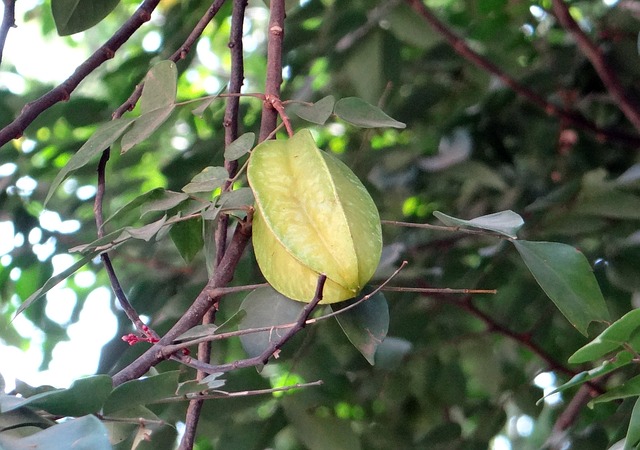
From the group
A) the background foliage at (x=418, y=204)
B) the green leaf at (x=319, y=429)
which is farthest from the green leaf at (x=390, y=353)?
the green leaf at (x=319, y=429)

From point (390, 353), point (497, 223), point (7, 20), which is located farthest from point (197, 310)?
point (390, 353)

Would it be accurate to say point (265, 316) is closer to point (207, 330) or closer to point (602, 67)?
point (207, 330)

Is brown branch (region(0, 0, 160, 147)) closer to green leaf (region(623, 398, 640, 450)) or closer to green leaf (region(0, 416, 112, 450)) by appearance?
green leaf (region(0, 416, 112, 450))

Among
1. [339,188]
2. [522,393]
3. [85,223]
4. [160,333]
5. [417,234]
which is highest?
[339,188]

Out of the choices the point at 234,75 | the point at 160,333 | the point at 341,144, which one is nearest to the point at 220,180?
the point at 234,75

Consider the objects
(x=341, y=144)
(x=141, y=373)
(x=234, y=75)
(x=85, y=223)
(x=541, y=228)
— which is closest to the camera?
(x=141, y=373)

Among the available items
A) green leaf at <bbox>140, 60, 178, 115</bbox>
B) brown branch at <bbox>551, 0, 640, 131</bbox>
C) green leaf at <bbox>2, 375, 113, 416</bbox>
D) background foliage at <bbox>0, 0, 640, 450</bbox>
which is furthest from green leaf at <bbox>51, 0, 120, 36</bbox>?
brown branch at <bbox>551, 0, 640, 131</bbox>

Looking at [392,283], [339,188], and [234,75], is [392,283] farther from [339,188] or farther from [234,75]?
[339,188]
